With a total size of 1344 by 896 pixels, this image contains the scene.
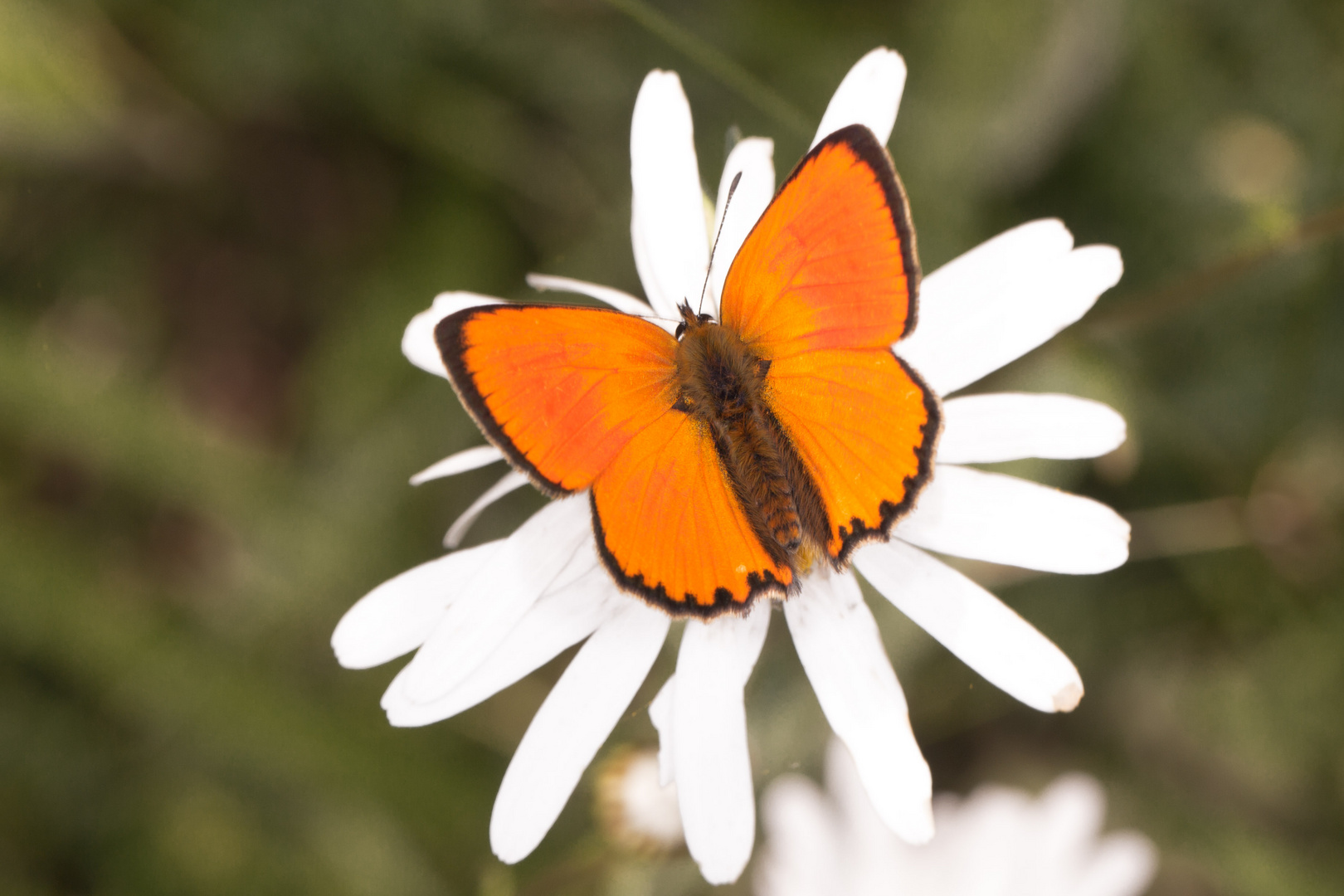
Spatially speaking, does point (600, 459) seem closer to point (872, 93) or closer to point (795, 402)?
point (795, 402)

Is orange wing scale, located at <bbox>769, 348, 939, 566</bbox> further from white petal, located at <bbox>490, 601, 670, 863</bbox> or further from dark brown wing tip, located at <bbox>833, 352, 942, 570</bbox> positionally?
white petal, located at <bbox>490, 601, 670, 863</bbox>

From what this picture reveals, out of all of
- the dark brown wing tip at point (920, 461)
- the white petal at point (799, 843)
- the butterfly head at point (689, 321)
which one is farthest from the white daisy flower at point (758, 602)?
the white petal at point (799, 843)

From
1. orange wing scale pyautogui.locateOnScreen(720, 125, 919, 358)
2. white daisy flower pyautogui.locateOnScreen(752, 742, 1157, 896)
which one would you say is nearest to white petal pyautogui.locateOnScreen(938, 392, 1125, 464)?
orange wing scale pyautogui.locateOnScreen(720, 125, 919, 358)

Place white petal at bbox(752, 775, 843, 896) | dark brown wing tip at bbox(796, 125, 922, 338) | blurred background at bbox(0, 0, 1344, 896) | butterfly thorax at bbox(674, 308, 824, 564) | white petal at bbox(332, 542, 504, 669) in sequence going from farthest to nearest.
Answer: blurred background at bbox(0, 0, 1344, 896) < white petal at bbox(752, 775, 843, 896) < white petal at bbox(332, 542, 504, 669) < butterfly thorax at bbox(674, 308, 824, 564) < dark brown wing tip at bbox(796, 125, 922, 338)

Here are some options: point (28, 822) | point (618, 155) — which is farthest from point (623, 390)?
point (28, 822)

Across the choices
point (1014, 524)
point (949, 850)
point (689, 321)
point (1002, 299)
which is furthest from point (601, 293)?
point (949, 850)
